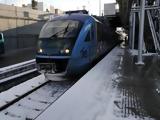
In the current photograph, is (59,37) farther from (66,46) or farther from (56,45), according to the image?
(66,46)

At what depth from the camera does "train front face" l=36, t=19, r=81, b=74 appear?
983 cm

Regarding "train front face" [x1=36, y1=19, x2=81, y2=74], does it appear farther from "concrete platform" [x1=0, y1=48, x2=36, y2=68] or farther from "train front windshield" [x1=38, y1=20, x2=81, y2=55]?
"concrete platform" [x1=0, y1=48, x2=36, y2=68]

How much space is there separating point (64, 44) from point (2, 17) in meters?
17.9

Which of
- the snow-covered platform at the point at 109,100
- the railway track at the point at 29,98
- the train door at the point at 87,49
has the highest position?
the train door at the point at 87,49

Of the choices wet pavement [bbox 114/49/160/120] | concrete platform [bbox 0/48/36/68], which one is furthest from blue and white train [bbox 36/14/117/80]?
concrete platform [bbox 0/48/36/68]

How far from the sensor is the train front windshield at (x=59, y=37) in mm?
10094

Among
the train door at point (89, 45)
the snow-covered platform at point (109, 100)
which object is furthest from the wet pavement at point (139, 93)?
the train door at point (89, 45)

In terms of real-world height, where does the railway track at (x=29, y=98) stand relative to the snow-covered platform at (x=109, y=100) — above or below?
below

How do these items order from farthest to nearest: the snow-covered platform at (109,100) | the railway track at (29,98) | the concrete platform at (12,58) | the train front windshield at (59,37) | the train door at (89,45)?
the concrete platform at (12,58) → the train door at (89,45) → the train front windshield at (59,37) → the railway track at (29,98) → the snow-covered platform at (109,100)

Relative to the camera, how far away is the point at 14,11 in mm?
29594

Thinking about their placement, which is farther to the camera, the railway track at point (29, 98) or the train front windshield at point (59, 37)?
the train front windshield at point (59, 37)

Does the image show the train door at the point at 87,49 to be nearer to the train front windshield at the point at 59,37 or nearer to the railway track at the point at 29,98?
the train front windshield at the point at 59,37

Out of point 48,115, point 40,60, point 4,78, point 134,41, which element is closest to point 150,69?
point 40,60

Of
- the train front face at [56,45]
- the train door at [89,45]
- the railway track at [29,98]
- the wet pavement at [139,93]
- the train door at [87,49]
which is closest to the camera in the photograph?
the wet pavement at [139,93]
